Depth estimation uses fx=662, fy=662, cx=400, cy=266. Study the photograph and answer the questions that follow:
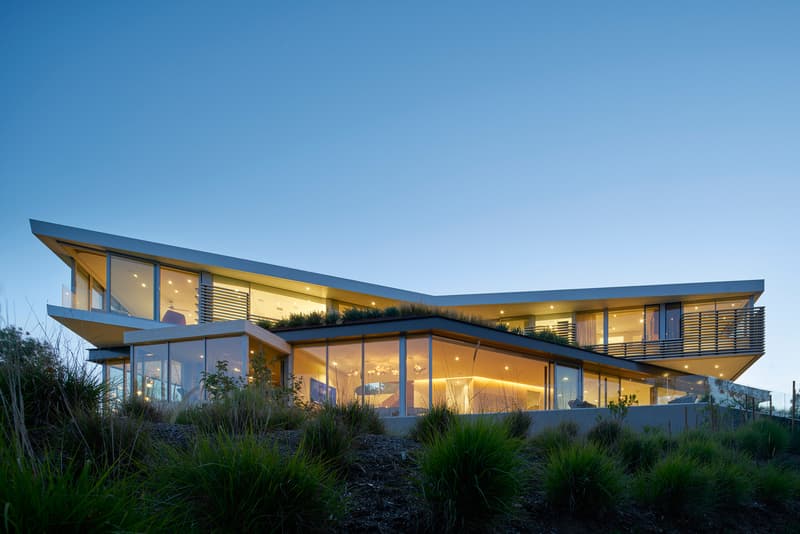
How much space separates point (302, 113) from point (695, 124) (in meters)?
11.8

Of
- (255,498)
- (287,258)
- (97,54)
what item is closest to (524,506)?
(255,498)

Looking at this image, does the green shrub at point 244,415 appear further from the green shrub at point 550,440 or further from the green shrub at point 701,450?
the green shrub at point 701,450

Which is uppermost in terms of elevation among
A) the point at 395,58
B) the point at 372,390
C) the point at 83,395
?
the point at 395,58

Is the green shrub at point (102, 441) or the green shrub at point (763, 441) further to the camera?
the green shrub at point (763, 441)

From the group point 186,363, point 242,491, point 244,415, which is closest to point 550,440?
point 244,415

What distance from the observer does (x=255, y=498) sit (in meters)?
3.85

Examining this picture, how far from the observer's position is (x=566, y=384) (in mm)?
19078

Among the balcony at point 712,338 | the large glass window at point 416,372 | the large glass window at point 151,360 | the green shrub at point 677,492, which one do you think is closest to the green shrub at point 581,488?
the green shrub at point 677,492

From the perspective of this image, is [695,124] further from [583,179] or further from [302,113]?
[302,113]

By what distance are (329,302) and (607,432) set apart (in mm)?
16999

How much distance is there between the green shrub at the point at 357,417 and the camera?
21.3ft

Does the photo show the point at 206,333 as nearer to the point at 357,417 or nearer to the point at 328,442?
the point at 357,417

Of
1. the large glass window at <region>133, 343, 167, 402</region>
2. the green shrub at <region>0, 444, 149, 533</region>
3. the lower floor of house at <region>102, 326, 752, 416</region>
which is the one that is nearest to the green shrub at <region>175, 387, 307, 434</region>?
the green shrub at <region>0, 444, 149, 533</region>

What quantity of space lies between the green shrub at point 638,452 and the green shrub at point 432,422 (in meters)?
1.90
